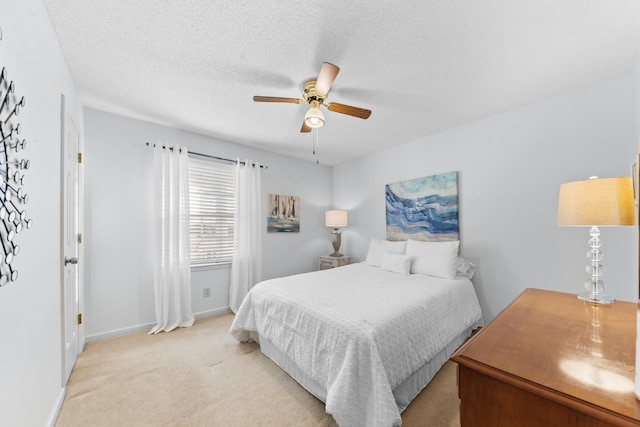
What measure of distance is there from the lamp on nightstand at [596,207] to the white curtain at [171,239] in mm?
3527

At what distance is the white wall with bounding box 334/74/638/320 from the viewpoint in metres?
2.16

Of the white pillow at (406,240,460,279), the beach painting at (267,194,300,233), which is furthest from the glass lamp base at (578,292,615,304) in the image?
the beach painting at (267,194,300,233)

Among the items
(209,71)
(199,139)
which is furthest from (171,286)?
(209,71)

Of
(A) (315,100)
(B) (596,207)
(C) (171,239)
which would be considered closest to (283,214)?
(C) (171,239)

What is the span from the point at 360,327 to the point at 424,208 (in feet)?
7.53

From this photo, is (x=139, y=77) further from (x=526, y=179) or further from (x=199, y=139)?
(x=526, y=179)

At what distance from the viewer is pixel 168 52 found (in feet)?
5.90

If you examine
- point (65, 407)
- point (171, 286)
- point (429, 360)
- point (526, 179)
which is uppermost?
point (526, 179)

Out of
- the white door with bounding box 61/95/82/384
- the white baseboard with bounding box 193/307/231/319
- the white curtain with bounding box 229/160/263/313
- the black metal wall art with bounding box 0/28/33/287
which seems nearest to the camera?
the black metal wall art with bounding box 0/28/33/287

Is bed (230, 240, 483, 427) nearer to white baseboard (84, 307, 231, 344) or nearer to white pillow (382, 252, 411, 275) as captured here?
white pillow (382, 252, 411, 275)

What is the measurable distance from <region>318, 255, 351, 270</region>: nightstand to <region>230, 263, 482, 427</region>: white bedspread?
144 cm

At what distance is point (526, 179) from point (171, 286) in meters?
4.11

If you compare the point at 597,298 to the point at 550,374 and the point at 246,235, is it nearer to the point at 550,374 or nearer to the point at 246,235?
the point at 550,374

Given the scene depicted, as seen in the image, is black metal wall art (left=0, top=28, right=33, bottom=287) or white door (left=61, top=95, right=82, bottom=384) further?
white door (left=61, top=95, right=82, bottom=384)
